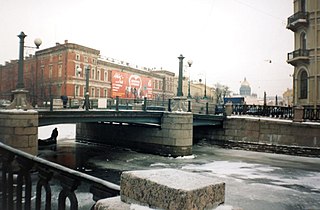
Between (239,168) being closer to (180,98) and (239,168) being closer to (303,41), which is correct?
(180,98)

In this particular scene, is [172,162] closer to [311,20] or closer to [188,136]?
[188,136]

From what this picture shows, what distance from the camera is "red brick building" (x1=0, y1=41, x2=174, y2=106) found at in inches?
2196

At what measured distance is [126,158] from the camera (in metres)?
20.5

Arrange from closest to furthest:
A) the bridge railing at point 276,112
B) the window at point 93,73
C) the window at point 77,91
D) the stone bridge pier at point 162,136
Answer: the stone bridge pier at point 162,136 < the bridge railing at point 276,112 < the window at point 77,91 < the window at point 93,73

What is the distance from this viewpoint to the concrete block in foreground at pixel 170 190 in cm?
162

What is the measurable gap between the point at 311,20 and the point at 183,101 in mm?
17983

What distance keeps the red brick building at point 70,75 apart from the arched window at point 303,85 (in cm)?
2823

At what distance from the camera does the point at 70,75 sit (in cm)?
5603

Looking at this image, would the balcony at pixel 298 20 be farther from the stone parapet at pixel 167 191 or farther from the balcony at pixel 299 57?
the stone parapet at pixel 167 191

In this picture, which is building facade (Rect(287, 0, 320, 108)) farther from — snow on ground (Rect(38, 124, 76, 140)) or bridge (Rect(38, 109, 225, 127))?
snow on ground (Rect(38, 124, 76, 140))

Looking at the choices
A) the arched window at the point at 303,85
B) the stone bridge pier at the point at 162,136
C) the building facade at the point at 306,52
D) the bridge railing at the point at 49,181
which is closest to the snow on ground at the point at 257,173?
the stone bridge pier at the point at 162,136

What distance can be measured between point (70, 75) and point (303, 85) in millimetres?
40665

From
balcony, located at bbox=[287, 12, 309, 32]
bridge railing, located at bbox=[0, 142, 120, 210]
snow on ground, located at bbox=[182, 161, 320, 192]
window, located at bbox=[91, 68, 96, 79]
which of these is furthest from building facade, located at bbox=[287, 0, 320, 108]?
window, located at bbox=[91, 68, 96, 79]

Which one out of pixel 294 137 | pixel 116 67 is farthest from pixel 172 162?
pixel 116 67
